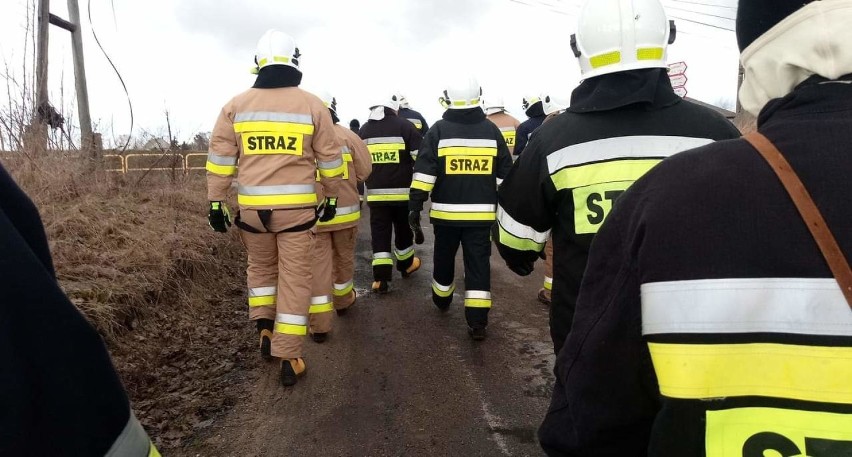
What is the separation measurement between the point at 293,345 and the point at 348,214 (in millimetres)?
1496

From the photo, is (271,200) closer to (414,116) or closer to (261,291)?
(261,291)

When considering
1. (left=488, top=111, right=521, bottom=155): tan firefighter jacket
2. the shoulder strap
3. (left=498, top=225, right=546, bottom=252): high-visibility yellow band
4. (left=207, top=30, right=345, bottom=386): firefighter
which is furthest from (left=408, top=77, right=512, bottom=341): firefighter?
the shoulder strap

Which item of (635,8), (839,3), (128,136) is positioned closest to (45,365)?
(839,3)

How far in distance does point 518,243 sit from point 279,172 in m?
2.01

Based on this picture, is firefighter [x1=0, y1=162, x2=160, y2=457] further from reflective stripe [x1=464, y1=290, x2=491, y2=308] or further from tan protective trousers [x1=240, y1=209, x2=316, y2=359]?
reflective stripe [x1=464, y1=290, x2=491, y2=308]

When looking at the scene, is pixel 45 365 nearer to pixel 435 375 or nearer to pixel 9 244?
pixel 9 244

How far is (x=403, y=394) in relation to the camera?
11.5ft

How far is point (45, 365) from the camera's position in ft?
2.70

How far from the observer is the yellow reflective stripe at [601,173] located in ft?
6.61

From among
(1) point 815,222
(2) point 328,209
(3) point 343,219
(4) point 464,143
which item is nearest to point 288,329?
(2) point 328,209

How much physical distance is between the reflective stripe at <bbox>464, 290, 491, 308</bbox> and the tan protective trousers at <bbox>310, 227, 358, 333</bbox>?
1.19 metres

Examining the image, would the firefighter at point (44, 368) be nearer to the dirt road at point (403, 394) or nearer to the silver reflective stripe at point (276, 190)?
the dirt road at point (403, 394)

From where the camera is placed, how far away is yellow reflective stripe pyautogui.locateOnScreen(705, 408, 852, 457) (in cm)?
81

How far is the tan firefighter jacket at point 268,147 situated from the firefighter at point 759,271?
3.07 meters
